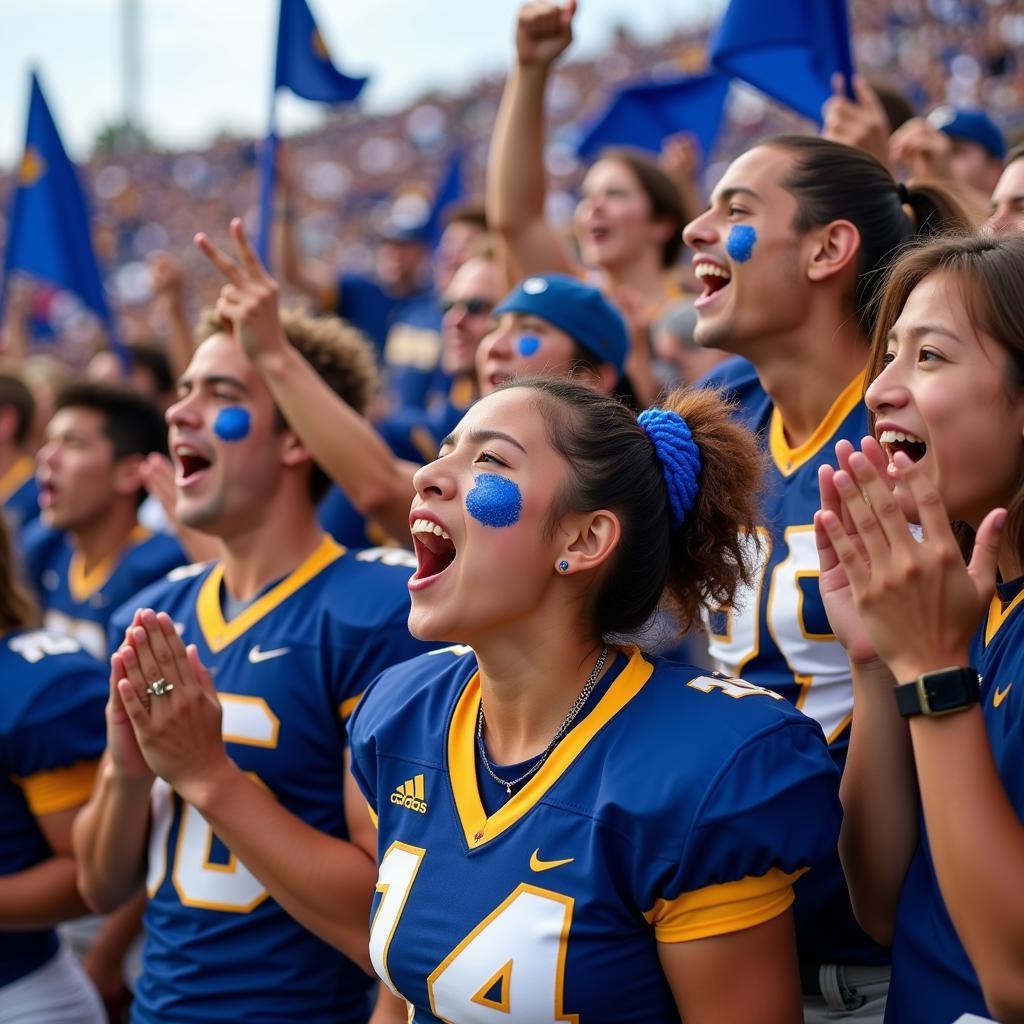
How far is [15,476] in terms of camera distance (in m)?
6.51

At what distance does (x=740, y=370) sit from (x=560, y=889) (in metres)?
1.72

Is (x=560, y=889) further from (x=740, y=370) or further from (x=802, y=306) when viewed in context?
→ (x=740, y=370)

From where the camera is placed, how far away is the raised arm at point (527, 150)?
3.87 metres

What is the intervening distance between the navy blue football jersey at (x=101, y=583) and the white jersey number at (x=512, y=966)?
116 inches

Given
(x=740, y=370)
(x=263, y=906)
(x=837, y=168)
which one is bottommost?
(x=263, y=906)

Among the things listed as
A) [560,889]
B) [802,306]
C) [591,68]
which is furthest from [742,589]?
[591,68]

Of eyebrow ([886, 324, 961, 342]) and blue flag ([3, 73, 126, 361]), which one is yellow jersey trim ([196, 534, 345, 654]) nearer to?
eyebrow ([886, 324, 961, 342])

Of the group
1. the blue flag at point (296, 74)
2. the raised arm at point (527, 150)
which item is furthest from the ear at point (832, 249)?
the blue flag at point (296, 74)

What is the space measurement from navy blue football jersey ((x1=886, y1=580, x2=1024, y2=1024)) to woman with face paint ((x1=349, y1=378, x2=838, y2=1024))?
6.0 inches

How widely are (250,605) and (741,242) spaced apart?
1.40m

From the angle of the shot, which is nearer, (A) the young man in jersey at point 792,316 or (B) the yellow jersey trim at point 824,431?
(A) the young man in jersey at point 792,316

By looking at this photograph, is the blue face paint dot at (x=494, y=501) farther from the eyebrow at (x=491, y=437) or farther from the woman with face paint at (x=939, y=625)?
the woman with face paint at (x=939, y=625)

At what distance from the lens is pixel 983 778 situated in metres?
1.78

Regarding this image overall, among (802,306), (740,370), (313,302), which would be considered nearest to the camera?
(802,306)
